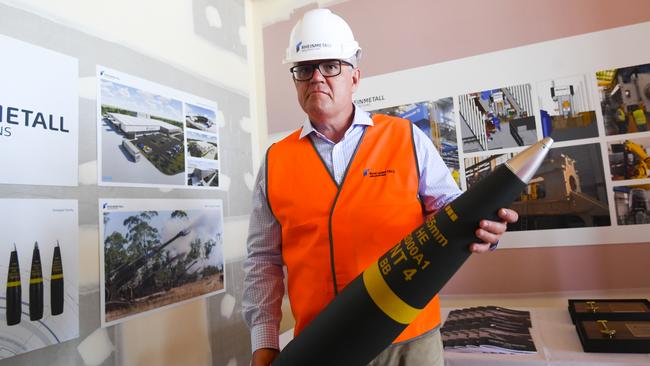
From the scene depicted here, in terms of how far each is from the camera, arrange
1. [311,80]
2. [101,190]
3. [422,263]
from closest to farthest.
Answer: [422,263] < [311,80] < [101,190]

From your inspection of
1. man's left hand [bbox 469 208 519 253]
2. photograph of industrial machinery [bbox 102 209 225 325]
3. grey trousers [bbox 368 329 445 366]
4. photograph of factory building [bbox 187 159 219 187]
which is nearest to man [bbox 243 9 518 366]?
grey trousers [bbox 368 329 445 366]

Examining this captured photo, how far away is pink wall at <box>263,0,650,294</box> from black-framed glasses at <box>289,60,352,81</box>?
35.6 inches

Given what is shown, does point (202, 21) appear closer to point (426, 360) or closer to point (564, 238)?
point (426, 360)

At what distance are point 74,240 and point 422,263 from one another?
3.48 feet

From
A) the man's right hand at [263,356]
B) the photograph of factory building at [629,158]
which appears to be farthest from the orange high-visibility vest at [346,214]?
the photograph of factory building at [629,158]

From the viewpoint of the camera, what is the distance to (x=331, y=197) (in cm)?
102

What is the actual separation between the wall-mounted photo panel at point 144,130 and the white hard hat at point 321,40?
63 centimetres

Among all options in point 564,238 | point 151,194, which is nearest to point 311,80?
point 151,194

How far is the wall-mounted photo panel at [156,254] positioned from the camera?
1288mm

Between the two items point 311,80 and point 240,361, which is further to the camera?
point 240,361

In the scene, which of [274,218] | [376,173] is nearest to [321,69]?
[376,173]

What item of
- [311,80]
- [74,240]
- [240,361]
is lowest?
[240,361]

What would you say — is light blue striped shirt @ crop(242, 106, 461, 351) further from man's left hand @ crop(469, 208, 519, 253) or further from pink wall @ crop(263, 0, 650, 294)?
pink wall @ crop(263, 0, 650, 294)

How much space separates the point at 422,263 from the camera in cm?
68
